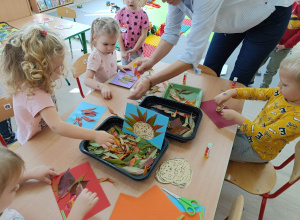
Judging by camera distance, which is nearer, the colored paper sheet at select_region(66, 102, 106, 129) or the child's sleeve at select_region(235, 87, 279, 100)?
the colored paper sheet at select_region(66, 102, 106, 129)

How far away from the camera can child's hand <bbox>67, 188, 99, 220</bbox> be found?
0.75 m

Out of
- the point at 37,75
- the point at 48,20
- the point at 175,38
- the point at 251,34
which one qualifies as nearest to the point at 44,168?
the point at 37,75

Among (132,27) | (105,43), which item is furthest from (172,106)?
(132,27)

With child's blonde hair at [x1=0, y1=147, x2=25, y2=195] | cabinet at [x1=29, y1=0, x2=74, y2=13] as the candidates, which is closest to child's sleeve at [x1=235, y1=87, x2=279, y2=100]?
child's blonde hair at [x1=0, y1=147, x2=25, y2=195]

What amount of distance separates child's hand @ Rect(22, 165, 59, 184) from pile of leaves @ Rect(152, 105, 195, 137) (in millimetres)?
604

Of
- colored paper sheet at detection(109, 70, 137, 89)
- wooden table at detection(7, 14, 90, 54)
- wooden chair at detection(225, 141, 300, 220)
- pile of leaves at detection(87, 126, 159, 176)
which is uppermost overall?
wooden table at detection(7, 14, 90, 54)

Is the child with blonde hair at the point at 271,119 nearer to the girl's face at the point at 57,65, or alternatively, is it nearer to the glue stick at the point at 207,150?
the glue stick at the point at 207,150

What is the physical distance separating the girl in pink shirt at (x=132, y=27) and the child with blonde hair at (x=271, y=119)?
1385mm

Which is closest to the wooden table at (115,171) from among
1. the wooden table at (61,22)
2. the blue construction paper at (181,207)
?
the blue construction paper at (181,207)

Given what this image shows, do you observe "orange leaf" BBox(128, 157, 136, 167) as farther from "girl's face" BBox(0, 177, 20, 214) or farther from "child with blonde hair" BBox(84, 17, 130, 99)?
"child with blonde hair" BBox(84, 17, 130, 99)

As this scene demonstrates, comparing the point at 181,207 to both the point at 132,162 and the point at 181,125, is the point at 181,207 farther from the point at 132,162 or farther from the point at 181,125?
the point at 181,125

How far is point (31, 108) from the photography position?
1.04 m

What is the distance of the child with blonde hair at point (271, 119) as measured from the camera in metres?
1.08

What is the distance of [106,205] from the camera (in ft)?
2.69
